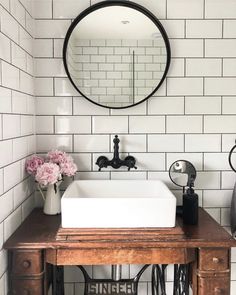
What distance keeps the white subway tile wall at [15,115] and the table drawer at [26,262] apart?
0.15ft

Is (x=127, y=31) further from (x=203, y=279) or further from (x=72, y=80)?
(x=203, y=279)

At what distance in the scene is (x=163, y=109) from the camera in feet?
5.70

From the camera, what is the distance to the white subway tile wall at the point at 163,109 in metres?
1.70

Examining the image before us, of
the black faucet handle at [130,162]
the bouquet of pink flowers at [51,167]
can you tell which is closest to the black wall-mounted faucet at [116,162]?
the black faucet handle at [130,162]

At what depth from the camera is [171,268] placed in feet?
5.87

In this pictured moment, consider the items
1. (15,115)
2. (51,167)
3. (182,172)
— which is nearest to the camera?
(15,115)

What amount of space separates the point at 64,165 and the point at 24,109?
0.31 m

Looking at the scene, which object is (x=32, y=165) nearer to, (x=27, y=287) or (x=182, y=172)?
(x=27, y=287)

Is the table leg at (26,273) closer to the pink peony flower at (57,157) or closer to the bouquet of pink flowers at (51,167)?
the bouquet of pink flowers at (51,167)

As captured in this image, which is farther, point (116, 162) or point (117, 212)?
point (116, 162)

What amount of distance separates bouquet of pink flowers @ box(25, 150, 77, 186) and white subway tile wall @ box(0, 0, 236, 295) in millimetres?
123

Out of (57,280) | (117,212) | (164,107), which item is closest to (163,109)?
(164,107)

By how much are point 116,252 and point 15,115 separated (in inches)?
27.1

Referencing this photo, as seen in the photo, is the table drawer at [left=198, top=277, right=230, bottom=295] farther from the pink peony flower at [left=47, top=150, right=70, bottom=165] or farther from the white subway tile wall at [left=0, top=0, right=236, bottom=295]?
the pink peony flower at [left=47, top=150, right=70, bottom=165]
